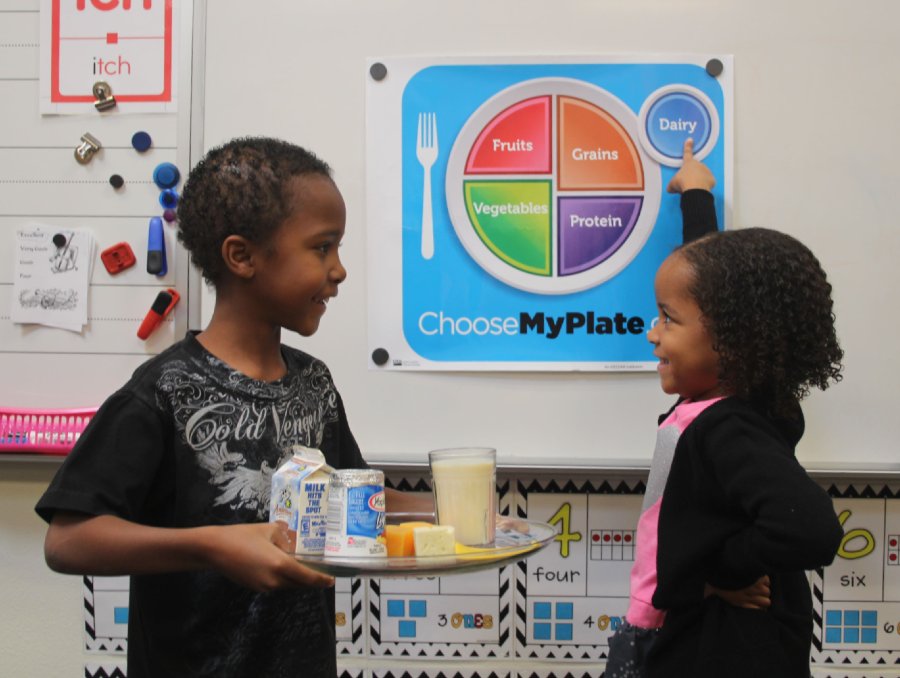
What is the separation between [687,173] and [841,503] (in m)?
0.63

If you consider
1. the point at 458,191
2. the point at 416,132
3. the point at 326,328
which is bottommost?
the point at 326,328

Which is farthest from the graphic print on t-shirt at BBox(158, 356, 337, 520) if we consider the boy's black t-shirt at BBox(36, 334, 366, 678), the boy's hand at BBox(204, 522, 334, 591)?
the boy's hand at BBox(204, 522, 334, 591)

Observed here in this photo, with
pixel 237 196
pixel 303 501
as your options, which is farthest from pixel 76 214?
pixel 303 501

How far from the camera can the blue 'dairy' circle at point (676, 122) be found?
4.70ft

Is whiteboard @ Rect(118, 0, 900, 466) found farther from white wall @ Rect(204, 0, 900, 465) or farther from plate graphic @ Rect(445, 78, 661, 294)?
plate graphic @ Rect(445, 78, 661, 294)

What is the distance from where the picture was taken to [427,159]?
4.76ft

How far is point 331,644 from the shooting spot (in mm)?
953

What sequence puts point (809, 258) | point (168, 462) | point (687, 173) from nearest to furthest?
point (168, 462) → point (809, 258) → point (687, 173)

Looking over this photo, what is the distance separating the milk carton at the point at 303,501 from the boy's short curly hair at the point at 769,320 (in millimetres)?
496

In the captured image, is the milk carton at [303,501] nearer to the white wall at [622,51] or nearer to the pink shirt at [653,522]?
the pink shirt at [653,522]

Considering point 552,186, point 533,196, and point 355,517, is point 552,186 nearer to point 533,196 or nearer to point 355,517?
point 533,196

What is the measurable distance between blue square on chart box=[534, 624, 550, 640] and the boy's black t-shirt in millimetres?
622

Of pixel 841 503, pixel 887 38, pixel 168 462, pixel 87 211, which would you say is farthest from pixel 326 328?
pixel 887 38

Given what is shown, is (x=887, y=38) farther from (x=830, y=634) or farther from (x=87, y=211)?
(x=87, y=211)
